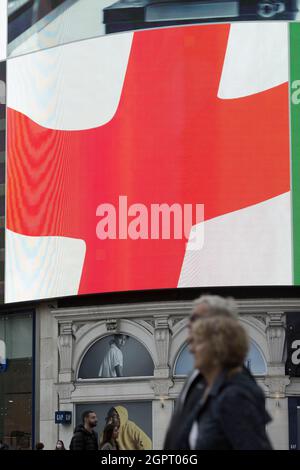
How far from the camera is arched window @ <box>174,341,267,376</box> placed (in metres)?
34.5

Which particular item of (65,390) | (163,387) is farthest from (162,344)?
(65,390)

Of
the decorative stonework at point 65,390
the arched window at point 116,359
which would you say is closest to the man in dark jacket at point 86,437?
the arched window at point 116,359

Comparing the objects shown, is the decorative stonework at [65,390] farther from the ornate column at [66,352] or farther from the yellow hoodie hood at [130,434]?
the yellow hoodie hood at [130,434]

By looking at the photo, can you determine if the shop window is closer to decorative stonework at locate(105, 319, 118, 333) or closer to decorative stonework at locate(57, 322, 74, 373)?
decorative stonework at locate(57, 322, 74, 373)

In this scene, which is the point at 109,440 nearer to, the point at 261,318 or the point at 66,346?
the point at 261,318

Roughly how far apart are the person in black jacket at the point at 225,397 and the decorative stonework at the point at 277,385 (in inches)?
1158

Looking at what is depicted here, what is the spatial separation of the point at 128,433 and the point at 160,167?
339 inches

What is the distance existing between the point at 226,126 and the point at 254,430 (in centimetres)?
3155

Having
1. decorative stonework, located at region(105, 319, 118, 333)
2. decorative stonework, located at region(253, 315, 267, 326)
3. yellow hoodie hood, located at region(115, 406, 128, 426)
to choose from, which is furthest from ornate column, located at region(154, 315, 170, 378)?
decorative stonework, located at region(253, 315, 267, 326)

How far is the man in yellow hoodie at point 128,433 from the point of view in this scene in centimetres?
3484

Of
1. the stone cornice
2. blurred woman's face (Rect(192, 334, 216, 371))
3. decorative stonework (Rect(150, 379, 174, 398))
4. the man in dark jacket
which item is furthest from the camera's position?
decorative stonework (Rect(150, 379, 174, 398))

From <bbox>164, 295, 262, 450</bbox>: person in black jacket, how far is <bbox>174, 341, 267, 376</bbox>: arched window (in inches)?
1156
